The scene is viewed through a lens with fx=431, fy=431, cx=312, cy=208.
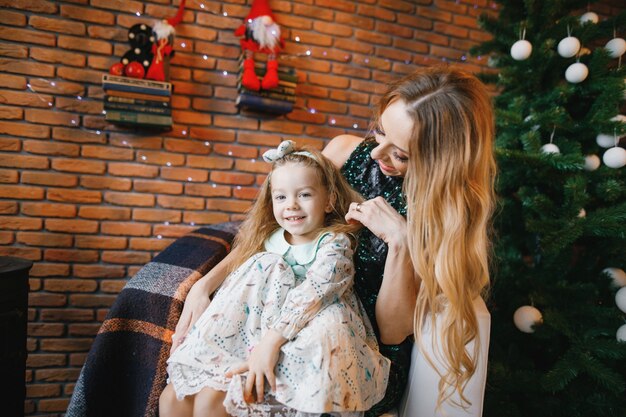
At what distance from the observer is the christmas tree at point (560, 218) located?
5.74ft

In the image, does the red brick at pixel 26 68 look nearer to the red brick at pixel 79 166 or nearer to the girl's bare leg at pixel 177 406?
the red brick at pixel 79 166

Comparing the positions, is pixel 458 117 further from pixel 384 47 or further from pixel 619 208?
pixel 384 47

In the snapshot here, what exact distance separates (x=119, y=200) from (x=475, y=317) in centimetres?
200

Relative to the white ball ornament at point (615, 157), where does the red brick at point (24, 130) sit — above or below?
below

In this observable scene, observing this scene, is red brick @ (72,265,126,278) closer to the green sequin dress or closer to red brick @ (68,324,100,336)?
red brick @ (68,324,100,336)

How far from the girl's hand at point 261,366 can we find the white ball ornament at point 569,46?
1.70 m

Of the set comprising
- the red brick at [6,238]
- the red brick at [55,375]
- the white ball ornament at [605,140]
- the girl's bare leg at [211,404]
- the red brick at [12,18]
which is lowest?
the red brick at [55,375]

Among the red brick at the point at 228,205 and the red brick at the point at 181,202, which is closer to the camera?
the red brick at the point at 181,202

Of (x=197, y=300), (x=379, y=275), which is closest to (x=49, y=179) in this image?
(x=197, y=300)

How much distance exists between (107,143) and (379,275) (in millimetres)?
1761

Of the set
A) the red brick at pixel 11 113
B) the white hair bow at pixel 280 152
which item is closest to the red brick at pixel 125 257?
the red brick at pixel 11 113

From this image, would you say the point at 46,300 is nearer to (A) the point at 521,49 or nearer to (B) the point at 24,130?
(B) the point at 24,130

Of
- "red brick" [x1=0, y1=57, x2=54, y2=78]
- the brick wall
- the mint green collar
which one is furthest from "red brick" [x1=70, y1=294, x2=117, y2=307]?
the mint green collar

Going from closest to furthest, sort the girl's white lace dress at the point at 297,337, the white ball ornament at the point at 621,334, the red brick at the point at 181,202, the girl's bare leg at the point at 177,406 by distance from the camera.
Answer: the girl's white lace dress at the point at 297,337
the girl's bare leg at the point at 177,406
the white ball ornament at the point at 621,334
the red brick at the point at 181,202
